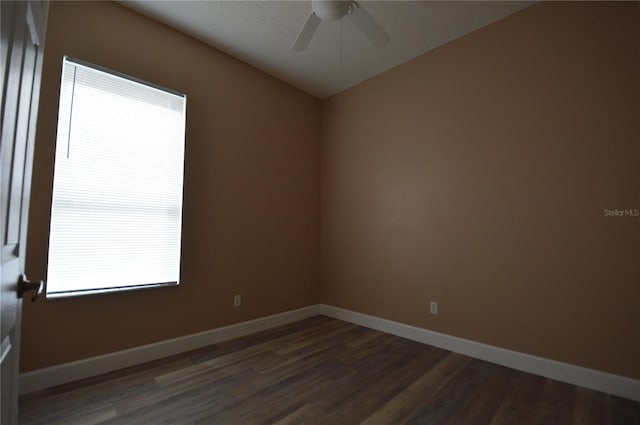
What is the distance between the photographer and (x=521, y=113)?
8.33 ft

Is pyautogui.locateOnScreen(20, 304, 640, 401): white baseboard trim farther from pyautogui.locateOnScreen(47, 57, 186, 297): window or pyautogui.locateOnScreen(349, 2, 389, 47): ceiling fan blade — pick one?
pyautogui.locateOnScreen(349, 2, 389, 47): ceiling fan blade

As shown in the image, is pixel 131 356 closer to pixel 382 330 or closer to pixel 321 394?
pixel 321 394

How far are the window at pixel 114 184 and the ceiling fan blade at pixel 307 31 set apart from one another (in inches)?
53.0

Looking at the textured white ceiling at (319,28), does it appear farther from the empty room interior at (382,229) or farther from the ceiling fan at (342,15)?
the ceiling fan at (342,15)

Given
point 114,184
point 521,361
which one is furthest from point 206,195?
point 521,361

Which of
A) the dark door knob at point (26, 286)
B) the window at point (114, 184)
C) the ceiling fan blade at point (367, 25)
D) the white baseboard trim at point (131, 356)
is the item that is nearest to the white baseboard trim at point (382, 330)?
the white baseboard trim at point (131, 356)

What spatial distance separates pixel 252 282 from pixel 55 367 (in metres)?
1.69

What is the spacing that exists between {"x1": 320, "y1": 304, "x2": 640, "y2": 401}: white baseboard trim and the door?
2983 mm

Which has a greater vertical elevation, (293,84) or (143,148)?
(293,84)

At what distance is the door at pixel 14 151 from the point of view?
700 millimetres

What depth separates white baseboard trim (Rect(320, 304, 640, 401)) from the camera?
2.05 m

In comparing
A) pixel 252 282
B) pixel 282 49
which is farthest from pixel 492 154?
pixel 252 282

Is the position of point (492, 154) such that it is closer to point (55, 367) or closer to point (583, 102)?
point (583, 102)

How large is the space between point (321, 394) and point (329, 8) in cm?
259
